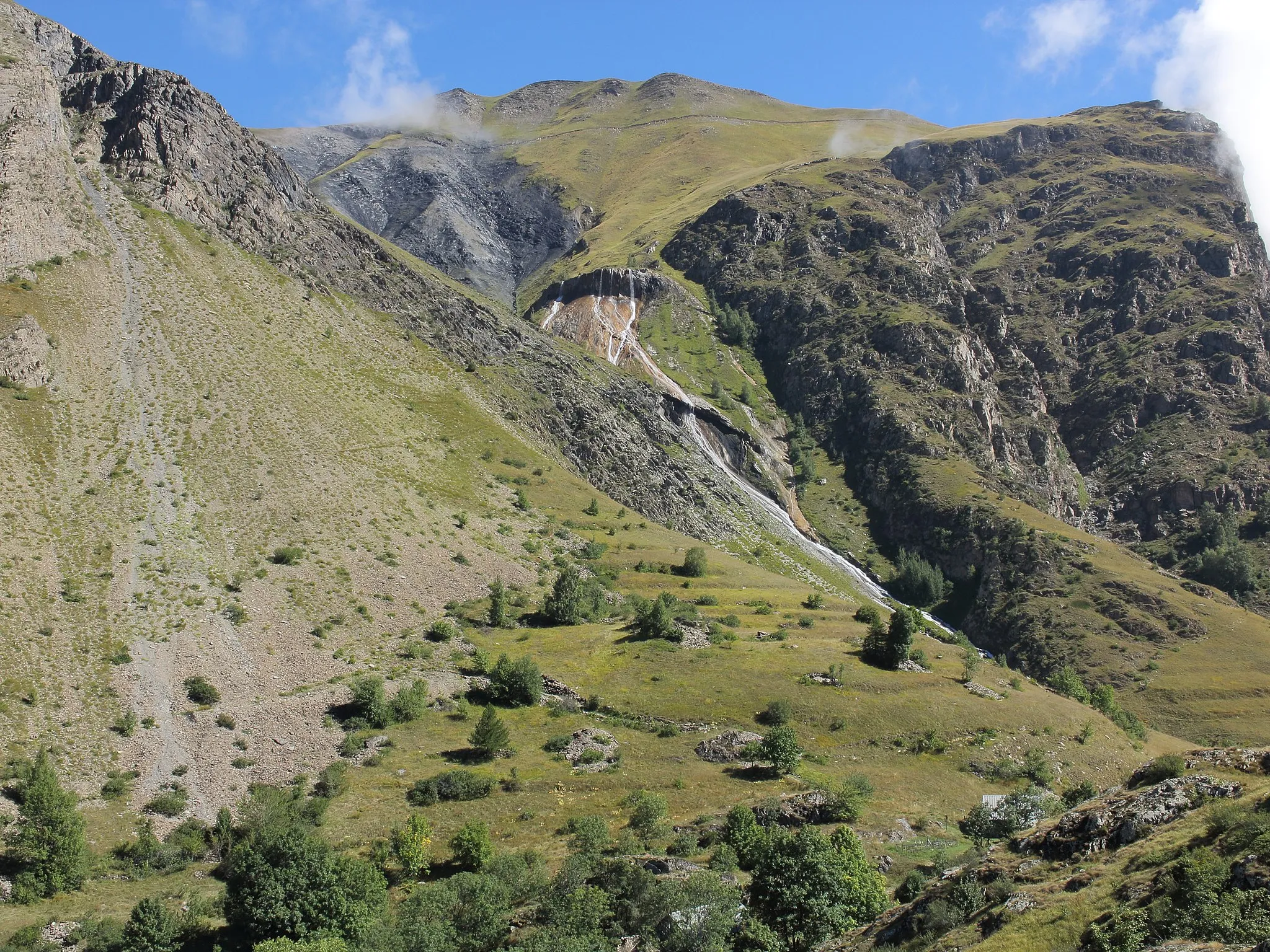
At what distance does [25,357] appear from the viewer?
279 feet

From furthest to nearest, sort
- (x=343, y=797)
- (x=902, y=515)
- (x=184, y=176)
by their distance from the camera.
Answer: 1. (x=902, y=515)
2. (x=184, y=176)
3. (x=343, y=797)

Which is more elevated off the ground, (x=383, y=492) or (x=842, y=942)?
(x=383, y=492)

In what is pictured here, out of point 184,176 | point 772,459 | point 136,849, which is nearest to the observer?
point 136,849

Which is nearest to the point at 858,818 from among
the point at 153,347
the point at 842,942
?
the point at 842,942

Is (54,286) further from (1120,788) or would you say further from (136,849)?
(1120,788)

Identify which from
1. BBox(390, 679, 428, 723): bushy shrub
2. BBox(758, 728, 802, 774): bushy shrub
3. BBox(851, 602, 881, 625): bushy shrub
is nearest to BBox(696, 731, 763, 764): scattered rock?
BBox(758, 728, 802, 774): bushy shrub

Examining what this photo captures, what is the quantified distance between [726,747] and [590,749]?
9209mm

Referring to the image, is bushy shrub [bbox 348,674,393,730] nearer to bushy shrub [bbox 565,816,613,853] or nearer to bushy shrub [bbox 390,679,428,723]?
bushy shrub [bbox 390,679,428,723]

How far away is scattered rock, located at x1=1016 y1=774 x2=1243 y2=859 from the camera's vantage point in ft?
96.4

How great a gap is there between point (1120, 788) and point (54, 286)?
362ft

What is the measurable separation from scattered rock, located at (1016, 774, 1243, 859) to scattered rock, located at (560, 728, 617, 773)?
31799 mm

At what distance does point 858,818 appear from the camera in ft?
161

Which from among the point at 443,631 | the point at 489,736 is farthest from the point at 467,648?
the point at 489,736

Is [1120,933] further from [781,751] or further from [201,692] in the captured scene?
[201,692]
